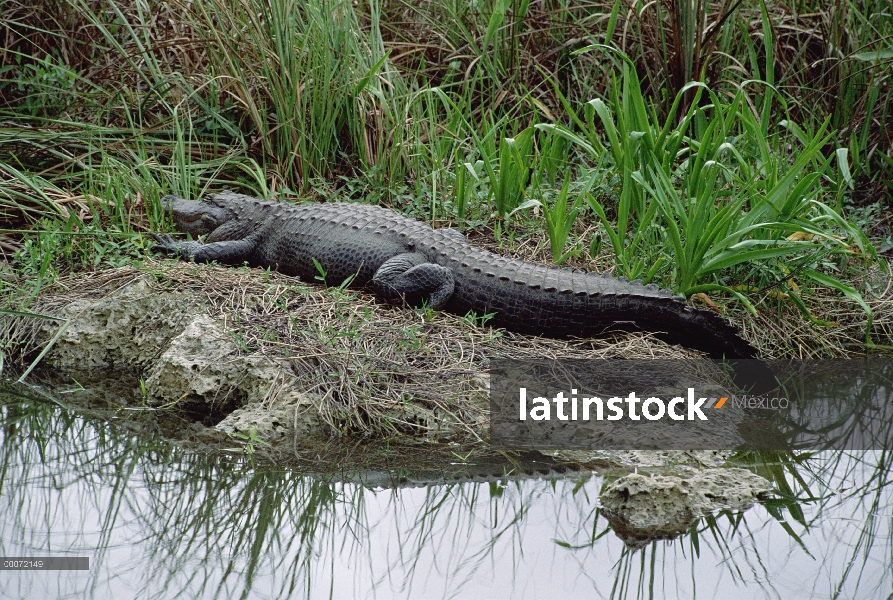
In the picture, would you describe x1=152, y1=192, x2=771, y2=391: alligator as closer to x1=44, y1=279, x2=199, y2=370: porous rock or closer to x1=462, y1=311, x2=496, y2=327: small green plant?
x1=462, y1=311, x2=496, y2=327: small green plant

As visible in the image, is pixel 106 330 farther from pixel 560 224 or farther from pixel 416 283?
pixel 560 224

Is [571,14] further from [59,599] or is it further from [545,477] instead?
[59,599]

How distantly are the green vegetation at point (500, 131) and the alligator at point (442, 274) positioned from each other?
0.27 metres

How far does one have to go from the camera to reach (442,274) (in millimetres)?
4020

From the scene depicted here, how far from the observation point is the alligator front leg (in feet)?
14.8

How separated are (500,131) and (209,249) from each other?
6.02ft

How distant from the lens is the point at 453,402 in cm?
341

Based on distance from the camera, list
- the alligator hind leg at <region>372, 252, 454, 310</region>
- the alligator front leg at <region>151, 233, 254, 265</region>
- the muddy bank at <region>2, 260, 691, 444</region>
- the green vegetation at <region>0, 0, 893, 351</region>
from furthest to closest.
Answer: the alligator front leg at <region>151, 233, 254, 265</region>
the green vegetation at <region>0, 0, 893, 351</region>
the alligator hind leg at <region>372, 252, 454, 310</region>
the muddy bank at <region>2, 260, 691, 444</region>

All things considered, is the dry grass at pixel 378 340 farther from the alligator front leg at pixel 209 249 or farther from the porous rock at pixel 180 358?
the alligator front leg at pixel 209 249

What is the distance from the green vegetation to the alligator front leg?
0.61 feet

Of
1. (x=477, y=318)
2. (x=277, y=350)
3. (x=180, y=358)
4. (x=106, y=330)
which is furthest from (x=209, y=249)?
(x=477, y=318)

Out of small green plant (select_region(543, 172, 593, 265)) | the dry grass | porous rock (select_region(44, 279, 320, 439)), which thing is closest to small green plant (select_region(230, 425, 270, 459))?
porous rock (select_region(44, 279, 320, 439))

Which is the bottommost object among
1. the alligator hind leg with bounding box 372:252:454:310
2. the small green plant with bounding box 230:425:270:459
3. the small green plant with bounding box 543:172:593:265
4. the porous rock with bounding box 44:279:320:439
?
the small green plant with bounding box 230:425:270:459

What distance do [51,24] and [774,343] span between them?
508cm
